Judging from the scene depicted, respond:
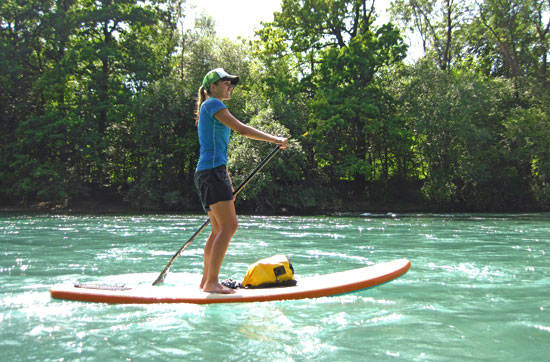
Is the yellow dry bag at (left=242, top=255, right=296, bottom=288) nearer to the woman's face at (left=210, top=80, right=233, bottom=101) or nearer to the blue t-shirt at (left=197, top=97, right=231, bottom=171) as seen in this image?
the blue t-shirt at (left=197, top=97, right=231, bottom=171)

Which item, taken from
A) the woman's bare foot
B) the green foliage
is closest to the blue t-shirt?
the woman's bare foot

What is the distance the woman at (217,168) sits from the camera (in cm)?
411

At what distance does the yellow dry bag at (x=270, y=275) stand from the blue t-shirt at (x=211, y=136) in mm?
1161

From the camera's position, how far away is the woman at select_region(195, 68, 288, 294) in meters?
4.11

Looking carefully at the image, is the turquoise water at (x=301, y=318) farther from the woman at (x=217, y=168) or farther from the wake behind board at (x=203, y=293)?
the woman at (x=217, y=168)

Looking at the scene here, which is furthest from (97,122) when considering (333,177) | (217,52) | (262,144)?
(333,177)

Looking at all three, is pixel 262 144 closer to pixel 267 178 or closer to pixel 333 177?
pixel 267 178

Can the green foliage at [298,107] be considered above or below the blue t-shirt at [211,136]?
above

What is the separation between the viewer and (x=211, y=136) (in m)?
4.22

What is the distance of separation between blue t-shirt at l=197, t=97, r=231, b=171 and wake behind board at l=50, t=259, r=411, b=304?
45.9 inches

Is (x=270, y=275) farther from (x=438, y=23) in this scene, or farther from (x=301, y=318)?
(x=438, y=23)

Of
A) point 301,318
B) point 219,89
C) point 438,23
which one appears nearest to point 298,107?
point 438,23

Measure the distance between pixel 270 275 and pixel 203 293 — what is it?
73cm

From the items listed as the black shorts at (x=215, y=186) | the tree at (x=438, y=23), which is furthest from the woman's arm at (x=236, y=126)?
the tree at (x=438, y=23)
